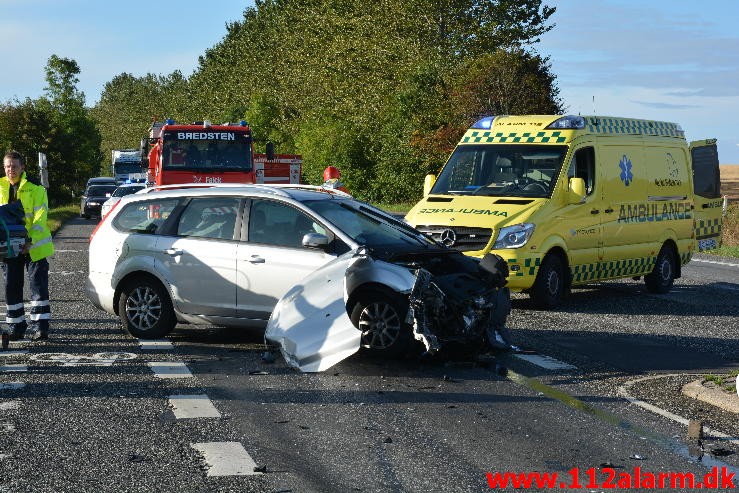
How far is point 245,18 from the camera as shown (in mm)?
98125

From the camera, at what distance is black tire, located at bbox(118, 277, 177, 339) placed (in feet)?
37.4

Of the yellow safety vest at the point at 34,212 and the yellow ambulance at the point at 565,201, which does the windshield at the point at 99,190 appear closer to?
the yellow ambulance at the point at 565,201

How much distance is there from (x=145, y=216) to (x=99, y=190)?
118 feet

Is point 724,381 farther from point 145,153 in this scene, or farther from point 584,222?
point 145,153

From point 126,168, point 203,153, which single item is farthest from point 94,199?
point 203,153

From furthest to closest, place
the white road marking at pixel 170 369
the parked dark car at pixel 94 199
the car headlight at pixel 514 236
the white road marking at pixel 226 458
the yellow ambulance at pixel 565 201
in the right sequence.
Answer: the parked dark car at pixel 94 199 < the yellow ambulance at pixel 565 201 < the car headlight at pixel 514 236 < the white road marking at pixel 170 369 < the white road marking at pixel 226 458

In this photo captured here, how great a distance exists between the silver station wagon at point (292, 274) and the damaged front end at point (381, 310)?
0.4 inches

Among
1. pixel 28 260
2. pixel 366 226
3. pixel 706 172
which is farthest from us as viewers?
pixel 706 172

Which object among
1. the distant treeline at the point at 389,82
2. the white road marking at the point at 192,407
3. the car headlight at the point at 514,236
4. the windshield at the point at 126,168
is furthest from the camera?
the windshield at the point at 126,168

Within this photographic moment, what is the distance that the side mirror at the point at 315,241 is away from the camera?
10609 mm

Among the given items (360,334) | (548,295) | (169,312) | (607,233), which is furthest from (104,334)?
(607,233)

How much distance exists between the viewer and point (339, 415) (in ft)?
26.3

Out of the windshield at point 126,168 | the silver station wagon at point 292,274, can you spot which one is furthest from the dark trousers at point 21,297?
the windshield at point 126,168

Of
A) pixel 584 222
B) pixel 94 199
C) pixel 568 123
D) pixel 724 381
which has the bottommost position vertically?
pixel 724 381
